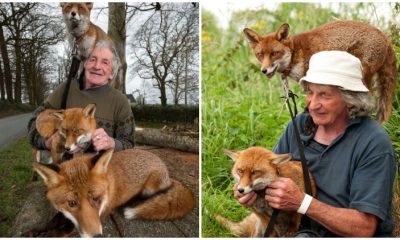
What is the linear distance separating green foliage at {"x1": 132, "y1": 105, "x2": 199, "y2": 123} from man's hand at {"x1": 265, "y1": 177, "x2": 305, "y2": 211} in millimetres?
819

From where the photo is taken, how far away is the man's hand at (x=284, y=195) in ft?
10.6

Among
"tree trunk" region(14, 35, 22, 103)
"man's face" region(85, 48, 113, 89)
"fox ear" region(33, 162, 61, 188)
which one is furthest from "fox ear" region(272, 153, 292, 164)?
Answer: "tree trunk" region(14, 35, 22, 103)

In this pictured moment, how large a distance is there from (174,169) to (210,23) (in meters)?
1.70

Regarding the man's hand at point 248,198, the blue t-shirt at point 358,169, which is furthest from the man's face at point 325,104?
the man's hand at point 248,198

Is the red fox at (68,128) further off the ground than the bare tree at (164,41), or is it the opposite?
the bare tree at (164,41)

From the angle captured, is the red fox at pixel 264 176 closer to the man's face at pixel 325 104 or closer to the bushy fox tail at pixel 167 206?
the man's face at pixel 325 104

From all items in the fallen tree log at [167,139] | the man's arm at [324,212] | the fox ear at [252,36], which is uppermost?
the fox ear at [252,36]

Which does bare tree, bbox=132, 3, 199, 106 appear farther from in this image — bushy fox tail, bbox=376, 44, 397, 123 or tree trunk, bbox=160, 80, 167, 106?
bushy fox tail, bbox=376, 44, 397, 123

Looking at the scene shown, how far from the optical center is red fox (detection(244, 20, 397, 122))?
11.4ft

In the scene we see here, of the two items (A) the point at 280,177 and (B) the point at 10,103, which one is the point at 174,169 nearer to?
(A) the point at 280,177

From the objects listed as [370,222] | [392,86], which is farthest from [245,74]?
[370,222]

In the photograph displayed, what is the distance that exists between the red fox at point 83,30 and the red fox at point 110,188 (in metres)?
0.62

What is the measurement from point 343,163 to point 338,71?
0.57 m

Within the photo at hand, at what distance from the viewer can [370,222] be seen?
323cm
